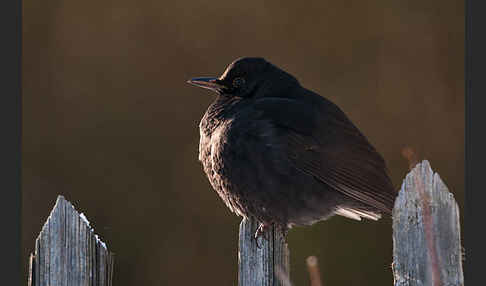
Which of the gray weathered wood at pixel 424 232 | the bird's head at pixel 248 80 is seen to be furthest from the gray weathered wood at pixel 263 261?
the bird's head at pixel 248 80

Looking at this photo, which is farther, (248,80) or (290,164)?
(248,80)

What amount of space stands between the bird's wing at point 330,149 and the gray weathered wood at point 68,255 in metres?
1.24

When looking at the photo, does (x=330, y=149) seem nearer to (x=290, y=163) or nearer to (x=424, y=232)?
(x=290, y=163)

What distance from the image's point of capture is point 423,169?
3055 millimetres

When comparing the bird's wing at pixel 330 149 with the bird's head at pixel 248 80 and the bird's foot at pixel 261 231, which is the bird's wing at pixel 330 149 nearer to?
the bird's head at pixel 248 80

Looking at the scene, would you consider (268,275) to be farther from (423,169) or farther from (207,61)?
(207,61)

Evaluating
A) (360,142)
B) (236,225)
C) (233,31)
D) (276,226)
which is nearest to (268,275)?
(276,226)

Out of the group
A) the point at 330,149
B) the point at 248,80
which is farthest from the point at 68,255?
the point at 248,80

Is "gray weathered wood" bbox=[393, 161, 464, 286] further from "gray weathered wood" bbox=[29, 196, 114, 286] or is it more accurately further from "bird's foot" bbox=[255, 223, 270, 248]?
"gray weathered wood" bbox=[29, 196, 114, 286]

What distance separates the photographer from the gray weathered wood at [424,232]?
3045 millimetres

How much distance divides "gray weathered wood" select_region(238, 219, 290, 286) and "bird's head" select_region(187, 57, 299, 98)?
135 cm

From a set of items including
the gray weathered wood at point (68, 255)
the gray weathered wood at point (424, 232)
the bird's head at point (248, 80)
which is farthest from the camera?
the bird's head at point (248, 80)

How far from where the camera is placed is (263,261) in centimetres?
335

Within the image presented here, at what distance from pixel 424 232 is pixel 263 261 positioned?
698mm
